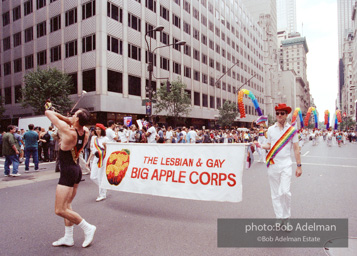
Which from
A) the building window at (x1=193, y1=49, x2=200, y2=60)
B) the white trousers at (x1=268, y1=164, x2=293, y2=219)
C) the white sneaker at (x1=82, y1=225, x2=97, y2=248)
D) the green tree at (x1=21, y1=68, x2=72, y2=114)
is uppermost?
the building window at (x1=193, y1=49, x2=200, y2=60)

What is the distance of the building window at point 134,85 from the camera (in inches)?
1147

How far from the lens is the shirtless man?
372cm

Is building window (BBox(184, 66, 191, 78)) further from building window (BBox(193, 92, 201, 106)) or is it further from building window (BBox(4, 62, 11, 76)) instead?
building window (BBox(4, 62, 11, 76))

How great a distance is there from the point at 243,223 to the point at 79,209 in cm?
326

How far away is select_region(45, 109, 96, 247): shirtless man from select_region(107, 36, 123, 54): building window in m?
24.6

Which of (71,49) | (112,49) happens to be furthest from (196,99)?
(71,49)

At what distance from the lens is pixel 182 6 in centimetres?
3909

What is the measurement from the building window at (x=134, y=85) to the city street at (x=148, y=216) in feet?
71.6

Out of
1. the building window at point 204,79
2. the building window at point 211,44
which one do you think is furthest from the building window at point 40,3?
the building window at point 211,44

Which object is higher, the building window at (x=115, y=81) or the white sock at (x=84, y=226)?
the building window at (x=115, y=81)

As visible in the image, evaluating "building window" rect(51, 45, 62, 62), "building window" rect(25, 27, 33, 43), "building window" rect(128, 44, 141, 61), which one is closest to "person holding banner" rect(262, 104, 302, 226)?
"building window" rect(128, 44, 141, 61)

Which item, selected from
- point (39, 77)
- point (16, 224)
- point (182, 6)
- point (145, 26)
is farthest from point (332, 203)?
point (182, 6)

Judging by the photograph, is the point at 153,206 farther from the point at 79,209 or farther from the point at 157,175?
the point at 79,209

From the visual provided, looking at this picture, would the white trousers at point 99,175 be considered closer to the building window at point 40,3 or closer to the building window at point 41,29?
the building window at point 41,29
